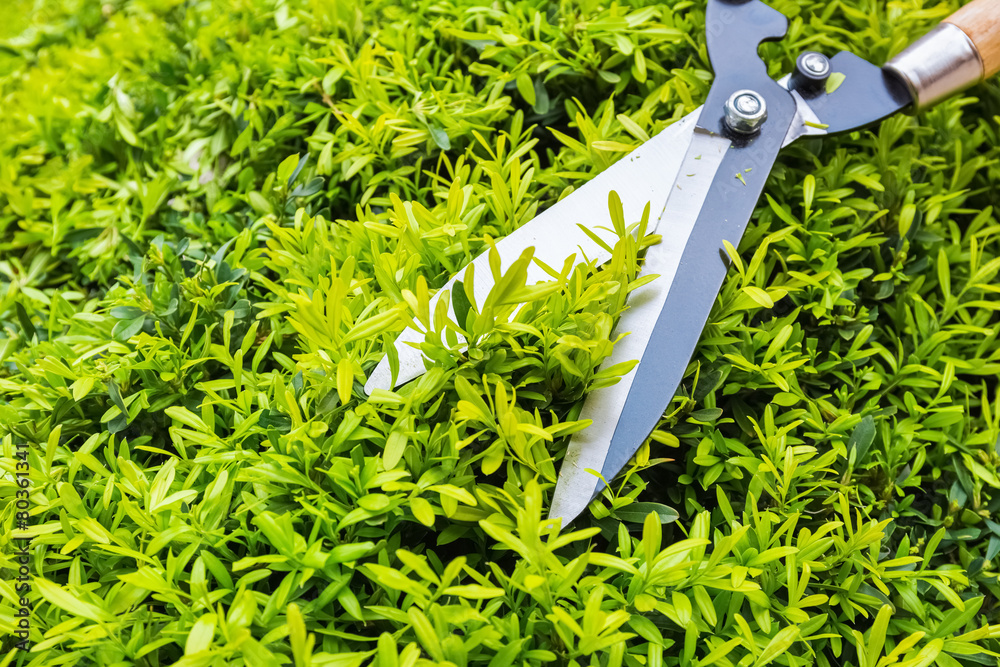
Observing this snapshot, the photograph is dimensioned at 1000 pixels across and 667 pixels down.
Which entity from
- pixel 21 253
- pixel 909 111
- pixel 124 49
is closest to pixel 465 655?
pixel 909 111

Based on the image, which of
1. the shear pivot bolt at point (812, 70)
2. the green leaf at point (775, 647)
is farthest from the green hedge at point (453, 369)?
the shear pivot bolt at point (812, 70)

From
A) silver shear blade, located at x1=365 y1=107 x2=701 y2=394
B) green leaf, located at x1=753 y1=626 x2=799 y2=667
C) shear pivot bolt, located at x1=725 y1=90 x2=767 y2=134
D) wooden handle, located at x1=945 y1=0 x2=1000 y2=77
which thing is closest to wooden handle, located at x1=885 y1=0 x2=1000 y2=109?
wooden handle, located at x1=945 y1=0 x2=1000 y2=77

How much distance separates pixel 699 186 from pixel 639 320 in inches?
10.1

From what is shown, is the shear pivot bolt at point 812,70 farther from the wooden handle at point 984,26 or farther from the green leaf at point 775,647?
the green leaf at point 775,647

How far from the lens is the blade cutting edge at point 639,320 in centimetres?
80

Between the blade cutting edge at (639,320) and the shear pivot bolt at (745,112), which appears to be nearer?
the blade cutting edge at (639,320)

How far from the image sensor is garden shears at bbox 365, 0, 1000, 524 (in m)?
0.84

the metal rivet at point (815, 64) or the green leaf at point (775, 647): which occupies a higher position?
the metal rivet at point (815, 64)

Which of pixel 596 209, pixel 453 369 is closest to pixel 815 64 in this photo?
pixel 596 209

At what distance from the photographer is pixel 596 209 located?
979mm

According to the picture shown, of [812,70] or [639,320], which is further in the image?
[812,70]

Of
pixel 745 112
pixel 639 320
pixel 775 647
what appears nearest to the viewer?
pixel 775 647

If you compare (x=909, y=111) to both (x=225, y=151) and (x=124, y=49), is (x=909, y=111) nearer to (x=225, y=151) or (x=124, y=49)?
(x=225, y=151)

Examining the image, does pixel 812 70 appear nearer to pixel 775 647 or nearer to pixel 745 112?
pixel 745 112
